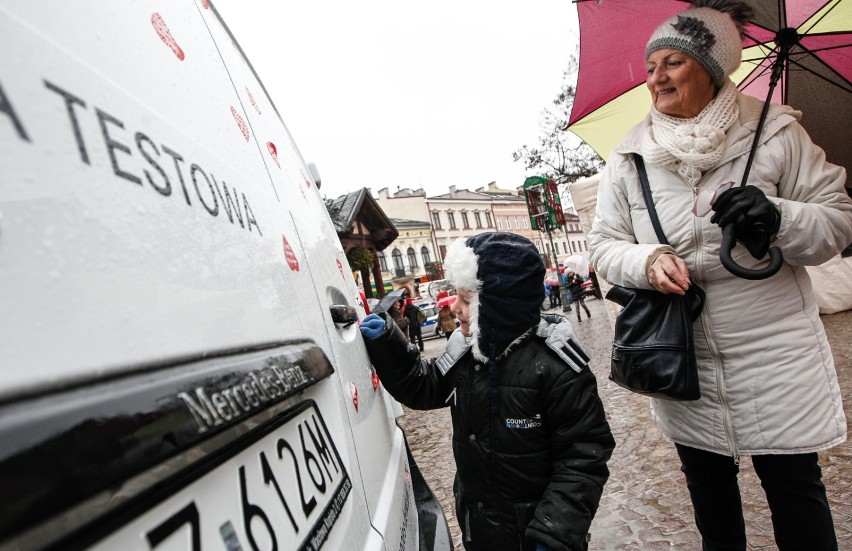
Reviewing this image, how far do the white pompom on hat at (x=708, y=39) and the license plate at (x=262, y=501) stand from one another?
1.53 meters

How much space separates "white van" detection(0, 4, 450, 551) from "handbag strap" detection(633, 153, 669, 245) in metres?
1.17

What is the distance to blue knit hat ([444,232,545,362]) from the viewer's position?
1.48 metres

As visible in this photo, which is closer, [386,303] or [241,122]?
[241,122]

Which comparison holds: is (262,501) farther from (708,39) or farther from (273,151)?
(708,39)

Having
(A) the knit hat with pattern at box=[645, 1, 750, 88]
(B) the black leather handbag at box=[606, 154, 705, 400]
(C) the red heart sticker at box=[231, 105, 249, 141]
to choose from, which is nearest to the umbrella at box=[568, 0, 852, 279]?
(A) the knit hat with pattern at box=[645, 1, 750, 88]

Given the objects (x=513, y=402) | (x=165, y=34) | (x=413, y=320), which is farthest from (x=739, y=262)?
(x=413, y=320)

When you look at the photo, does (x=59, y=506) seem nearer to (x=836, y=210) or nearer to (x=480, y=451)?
(x=480, y=451)

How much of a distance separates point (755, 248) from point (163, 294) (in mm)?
1463

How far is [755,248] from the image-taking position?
138cm

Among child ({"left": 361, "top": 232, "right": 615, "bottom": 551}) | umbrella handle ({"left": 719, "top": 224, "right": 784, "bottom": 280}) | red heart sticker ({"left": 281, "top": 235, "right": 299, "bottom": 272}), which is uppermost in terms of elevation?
red heart sticker ({"left": 281, "top": 235, "right": 299, "bottom": 272})

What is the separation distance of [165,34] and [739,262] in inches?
61.4

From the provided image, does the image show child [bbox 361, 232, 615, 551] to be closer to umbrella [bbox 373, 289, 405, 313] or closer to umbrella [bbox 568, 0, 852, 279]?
umbrella [bbox 373, 289, 405, 313]

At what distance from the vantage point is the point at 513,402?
1.44 m

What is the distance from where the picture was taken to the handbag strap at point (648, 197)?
1.60 m
